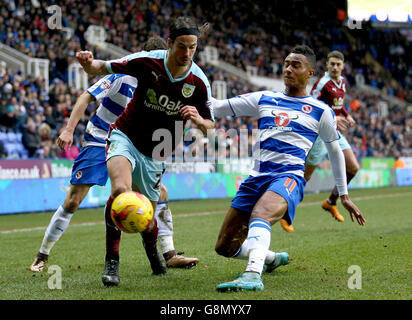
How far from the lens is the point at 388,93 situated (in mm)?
43906

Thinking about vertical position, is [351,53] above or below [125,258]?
above

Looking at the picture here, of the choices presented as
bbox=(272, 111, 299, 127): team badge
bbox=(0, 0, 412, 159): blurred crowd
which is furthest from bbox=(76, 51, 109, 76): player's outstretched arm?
bbox=(0, 0, 412, 159): blurred crowd

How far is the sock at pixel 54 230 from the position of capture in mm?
7133

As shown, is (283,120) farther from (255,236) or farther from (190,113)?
(255,236)

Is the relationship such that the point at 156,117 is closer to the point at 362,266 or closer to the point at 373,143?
the point at 362,266

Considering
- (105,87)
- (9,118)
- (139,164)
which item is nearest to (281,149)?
(139,164)

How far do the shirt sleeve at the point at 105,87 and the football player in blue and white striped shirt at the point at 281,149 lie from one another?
1414 mm

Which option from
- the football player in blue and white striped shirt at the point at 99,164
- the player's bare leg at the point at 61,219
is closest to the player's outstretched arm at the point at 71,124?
the football player in blue and white striped shirt at the point at 99,164

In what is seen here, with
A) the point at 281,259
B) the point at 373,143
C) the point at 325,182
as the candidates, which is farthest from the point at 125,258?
the point at 373,143

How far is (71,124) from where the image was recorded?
253 inches

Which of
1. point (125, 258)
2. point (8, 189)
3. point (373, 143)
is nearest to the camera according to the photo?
point (125, 258)
